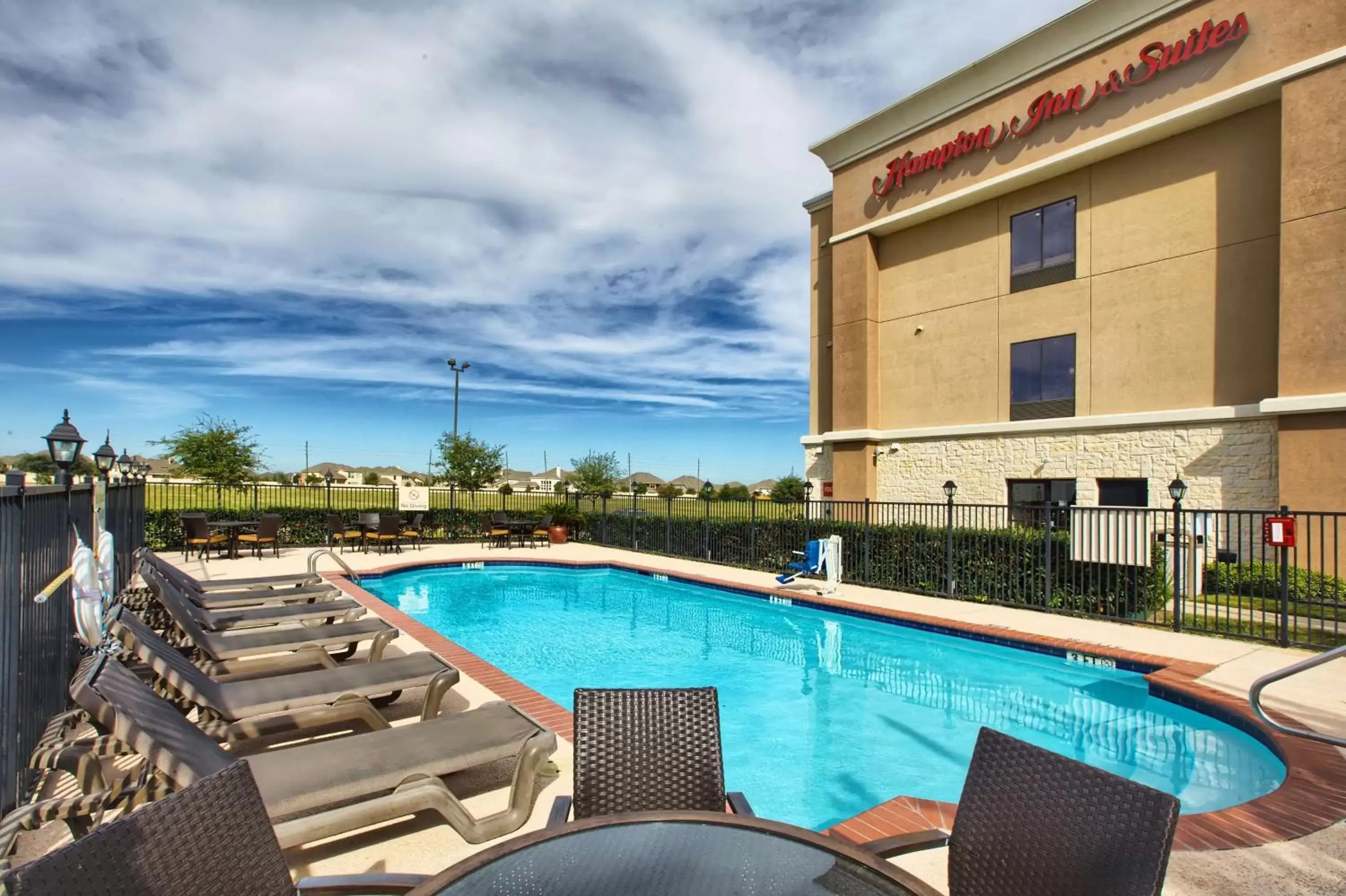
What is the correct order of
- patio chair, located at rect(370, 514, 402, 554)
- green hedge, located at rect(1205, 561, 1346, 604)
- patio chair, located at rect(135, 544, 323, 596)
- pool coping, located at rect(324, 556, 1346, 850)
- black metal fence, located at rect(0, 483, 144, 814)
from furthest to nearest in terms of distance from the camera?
patio chair, located at rect(370, 514, 402, 554)
green hedge, located at rect(1205, 561, 1346, 604)
patio chair, located at rect(135, 544, 323, 596)
pool coping, located at rect(324, 556, 1346, 850)
black metal fence, located at rect(0, 483, 144, 814)

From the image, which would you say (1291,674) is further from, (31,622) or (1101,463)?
(1101,463)

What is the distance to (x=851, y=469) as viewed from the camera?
17.8m

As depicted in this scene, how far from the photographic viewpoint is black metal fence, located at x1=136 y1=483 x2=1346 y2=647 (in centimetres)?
809

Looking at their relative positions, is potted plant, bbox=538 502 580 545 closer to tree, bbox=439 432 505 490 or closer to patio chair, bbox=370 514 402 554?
patio chair, bbox=370 514 402 554

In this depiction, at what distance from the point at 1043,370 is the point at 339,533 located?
17157 mm

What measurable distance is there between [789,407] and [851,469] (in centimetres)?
3209

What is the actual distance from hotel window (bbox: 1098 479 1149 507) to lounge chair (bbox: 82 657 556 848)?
13.9 meters

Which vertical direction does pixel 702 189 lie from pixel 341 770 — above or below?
above

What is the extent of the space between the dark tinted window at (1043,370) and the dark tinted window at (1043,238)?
1772 mm

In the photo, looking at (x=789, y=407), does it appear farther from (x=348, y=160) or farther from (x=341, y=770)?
(x=341, y=770)

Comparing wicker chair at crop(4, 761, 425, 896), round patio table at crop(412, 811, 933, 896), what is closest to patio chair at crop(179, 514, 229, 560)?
wicker chair at crop(4, 761, 425, 896)

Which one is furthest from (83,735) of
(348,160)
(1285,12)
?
(1285,12)

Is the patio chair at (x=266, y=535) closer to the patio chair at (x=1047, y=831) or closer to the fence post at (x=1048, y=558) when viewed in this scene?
the fence post at (x=1048, y=558)

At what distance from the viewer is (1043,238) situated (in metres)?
15.0
